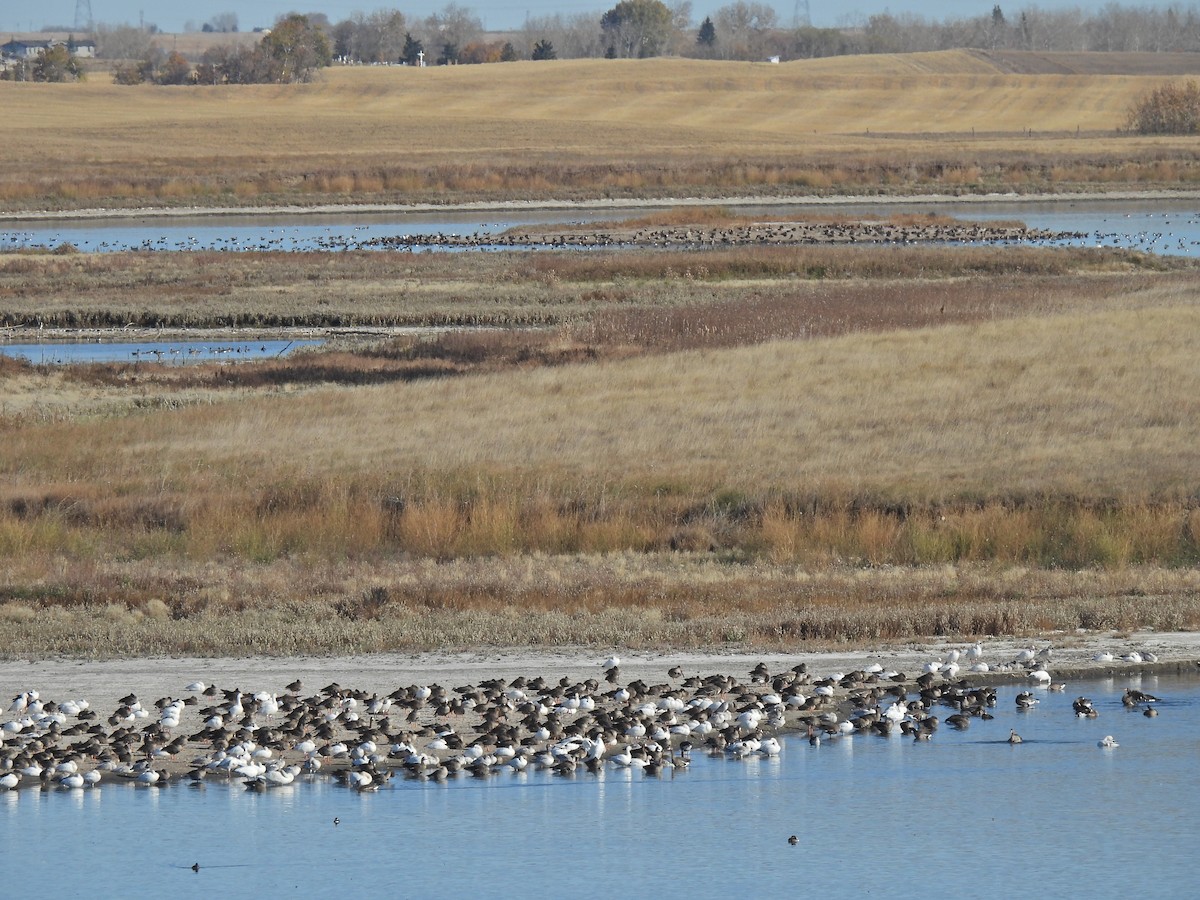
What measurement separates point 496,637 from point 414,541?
15.6ft

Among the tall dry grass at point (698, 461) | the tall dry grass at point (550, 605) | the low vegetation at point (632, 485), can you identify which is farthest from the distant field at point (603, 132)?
the tall dry grass at point (550, 605)

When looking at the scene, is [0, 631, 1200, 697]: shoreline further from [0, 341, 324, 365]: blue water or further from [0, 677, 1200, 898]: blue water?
[0, 341, 324, 365]: blue water

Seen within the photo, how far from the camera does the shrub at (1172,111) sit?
125 meters

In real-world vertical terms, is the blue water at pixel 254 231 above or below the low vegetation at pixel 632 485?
above

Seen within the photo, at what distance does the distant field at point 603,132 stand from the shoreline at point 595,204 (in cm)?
215

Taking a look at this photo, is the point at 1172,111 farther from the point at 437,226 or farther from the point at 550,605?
the point at 550,605

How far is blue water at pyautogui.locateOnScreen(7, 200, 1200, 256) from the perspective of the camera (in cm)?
6731

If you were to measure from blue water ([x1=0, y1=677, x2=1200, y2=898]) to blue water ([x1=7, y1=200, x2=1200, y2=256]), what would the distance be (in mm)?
48682

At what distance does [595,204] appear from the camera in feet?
295

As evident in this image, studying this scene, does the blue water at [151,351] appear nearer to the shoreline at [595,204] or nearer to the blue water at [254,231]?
the blue water at [254,231]

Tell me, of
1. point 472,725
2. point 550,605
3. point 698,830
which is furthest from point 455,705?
point 550,605

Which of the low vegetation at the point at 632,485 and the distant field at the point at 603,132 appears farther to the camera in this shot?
the distant field at the point at 603,132

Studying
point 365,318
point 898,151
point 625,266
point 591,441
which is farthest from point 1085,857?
point 898,151

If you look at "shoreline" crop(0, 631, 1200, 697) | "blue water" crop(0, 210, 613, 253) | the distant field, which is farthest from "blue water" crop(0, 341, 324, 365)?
the distant field
